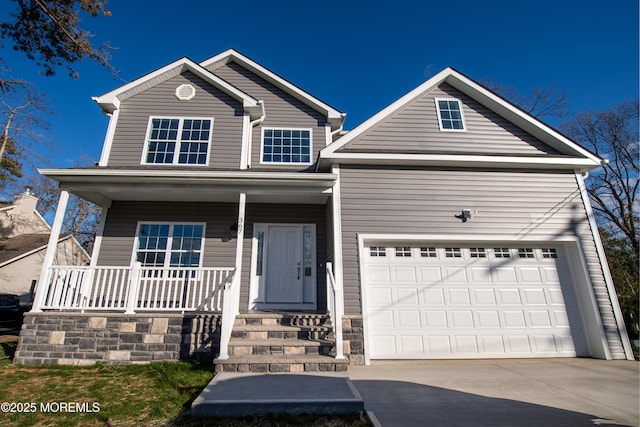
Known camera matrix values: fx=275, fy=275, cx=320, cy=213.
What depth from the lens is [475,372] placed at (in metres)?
4.70

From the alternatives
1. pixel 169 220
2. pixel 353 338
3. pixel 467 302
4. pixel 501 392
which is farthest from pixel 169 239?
pixel 501 392

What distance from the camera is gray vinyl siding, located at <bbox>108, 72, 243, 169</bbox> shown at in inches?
287

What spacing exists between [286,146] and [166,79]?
4024 mm

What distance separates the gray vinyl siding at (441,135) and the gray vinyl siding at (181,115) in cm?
337

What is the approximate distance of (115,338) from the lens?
16.8 feet

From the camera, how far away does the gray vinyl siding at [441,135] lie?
697 cm

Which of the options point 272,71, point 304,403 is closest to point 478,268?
point 304,403

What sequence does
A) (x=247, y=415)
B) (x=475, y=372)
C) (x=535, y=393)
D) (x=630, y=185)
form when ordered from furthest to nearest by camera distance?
(x=630, y=185)
(x=475, y=372)
(x=535, y=393)
(x=247, y=415)

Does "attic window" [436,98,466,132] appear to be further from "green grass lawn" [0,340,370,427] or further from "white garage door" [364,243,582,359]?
"green grass lawn" [0,340,370,427]

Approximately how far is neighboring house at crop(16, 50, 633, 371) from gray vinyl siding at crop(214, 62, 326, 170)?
0.09m

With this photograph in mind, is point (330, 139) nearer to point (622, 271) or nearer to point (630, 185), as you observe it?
point (622, 271)

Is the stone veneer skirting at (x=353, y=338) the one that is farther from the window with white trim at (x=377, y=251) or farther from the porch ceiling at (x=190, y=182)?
the porch ceiling at (x=190, y=182)

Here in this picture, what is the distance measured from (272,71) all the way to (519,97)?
46.5ft

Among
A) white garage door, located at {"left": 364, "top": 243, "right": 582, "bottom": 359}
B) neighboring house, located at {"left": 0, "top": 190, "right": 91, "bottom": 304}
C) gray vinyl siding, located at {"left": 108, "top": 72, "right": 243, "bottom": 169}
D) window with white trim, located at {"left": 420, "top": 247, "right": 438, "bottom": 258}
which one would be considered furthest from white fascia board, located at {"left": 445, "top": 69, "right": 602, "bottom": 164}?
neighboring house, located at {"left": 0, "top": 190, "right": 91, "bottom": 304}
